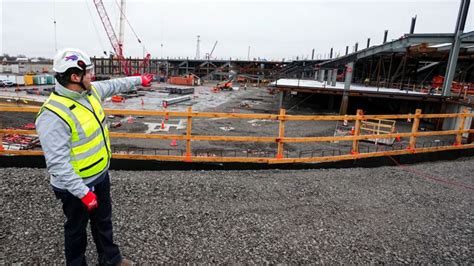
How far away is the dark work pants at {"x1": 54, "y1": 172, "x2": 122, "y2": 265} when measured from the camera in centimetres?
233

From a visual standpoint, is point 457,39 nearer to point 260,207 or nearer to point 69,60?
point 260,207

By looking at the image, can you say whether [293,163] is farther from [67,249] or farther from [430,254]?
[67,249]

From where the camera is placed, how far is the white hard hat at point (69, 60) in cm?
221

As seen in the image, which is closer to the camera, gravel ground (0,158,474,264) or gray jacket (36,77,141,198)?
gray jacket (36,77,141,198)

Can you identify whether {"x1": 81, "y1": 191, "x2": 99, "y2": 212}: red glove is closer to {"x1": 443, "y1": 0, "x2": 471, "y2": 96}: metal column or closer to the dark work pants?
the dark work pants

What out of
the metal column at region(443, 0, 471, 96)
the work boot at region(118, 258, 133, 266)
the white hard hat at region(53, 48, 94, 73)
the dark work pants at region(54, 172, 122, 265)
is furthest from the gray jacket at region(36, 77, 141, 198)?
the metal column at region(443, 0, 471, 96)

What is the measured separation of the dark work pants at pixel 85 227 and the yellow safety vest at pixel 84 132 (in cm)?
23

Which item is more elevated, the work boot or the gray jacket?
the gray jacket

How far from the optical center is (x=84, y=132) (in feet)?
7.54

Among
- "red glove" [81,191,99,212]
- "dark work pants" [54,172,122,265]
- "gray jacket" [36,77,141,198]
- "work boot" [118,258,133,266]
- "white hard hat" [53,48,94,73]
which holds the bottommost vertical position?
"work boot" [118,258,133,266]

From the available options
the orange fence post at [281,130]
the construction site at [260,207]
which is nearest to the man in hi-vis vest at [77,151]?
the construction site at [260,207]

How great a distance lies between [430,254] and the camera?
10.2ft

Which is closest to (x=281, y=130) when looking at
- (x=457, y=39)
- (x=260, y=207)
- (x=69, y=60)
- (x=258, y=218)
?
(x=260, y=207)

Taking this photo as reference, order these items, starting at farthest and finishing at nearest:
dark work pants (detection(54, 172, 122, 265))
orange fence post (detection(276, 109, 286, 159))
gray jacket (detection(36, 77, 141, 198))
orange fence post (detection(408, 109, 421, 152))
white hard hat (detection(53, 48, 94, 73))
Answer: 1. orange fence post (detection(408, 109, 421, 152))
2. orange fence post (detection(276, 109, 286, 159))
3. dark work pants (detection(54, 172, 122, 265))
4. white hard hat (detection(53, 48, 94, 73))
5. gray jacket (detection(36, 77, 141, 198))
